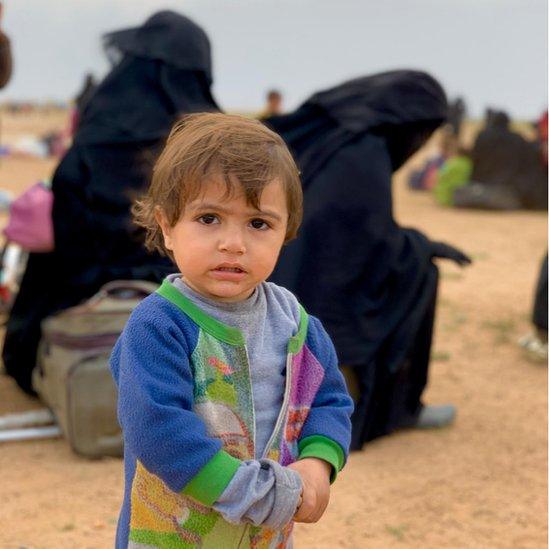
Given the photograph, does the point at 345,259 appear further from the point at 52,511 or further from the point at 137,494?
the point at 137,494

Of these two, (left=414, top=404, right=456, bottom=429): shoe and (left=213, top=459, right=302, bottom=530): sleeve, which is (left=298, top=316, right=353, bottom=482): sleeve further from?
(left=414, top=404, right=456, bottom=429): shoe

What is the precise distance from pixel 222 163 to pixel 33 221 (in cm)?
315

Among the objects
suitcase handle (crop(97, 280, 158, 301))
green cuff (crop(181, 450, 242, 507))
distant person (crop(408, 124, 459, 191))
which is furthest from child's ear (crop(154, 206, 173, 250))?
distant person (crop(408, 124, 459, 191))

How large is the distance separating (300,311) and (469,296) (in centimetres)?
597

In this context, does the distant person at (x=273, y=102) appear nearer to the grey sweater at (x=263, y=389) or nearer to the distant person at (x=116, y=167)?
the distant person at (x=116, y=167)

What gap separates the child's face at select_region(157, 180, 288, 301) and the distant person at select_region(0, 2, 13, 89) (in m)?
2.72

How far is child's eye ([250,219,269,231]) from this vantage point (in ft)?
5.58

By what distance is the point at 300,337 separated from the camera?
1.82 m

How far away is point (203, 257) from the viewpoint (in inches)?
66.0

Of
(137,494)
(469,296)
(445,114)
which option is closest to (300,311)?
(137,494)

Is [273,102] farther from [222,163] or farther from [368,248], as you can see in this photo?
[222,163]

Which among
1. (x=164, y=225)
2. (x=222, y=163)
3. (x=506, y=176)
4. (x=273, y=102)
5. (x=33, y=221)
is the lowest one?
→ (x=506, y=176)

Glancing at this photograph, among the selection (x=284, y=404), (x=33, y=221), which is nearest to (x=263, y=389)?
(x=284, y=404)

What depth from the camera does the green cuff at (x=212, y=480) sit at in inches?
63.0
